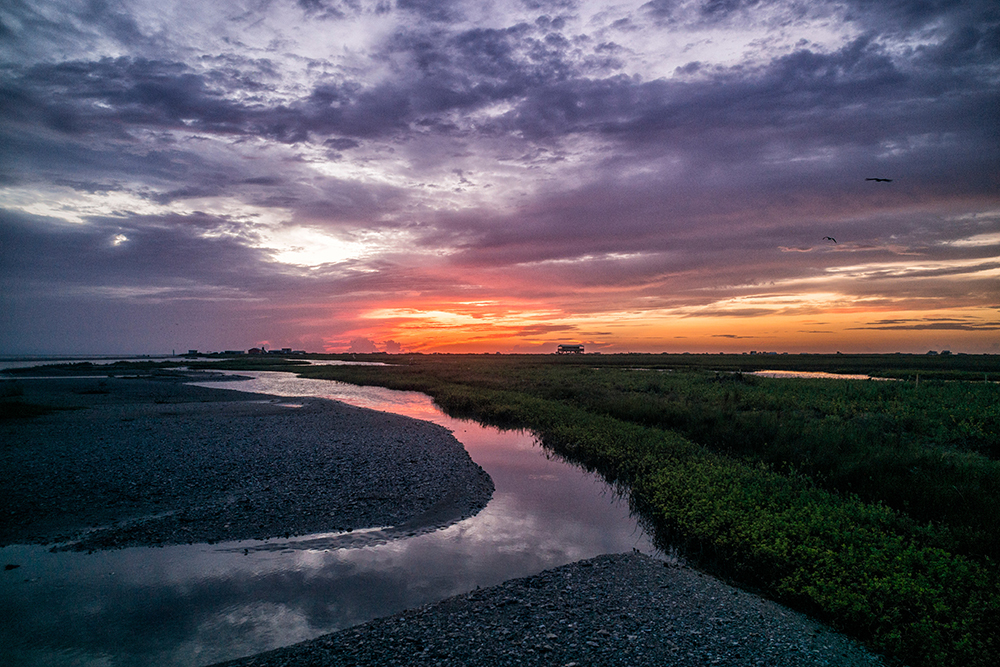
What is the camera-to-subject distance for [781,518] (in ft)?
39.1

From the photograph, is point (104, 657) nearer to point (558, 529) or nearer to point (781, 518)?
point (558, 529)

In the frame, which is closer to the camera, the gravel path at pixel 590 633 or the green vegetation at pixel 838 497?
the gravel path at pixel 590 633

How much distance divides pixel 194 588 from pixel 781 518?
13.4 meters

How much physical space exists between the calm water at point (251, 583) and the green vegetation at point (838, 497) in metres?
2.62

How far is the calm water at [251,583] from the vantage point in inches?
316

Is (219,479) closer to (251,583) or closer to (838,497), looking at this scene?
(251,583)

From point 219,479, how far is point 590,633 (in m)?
14.7

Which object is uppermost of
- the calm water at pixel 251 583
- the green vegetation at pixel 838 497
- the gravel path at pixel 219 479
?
the green vegetation at pixel 838 497

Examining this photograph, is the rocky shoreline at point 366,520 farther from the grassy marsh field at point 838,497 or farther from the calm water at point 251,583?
the grassy marsh field at point 838,497

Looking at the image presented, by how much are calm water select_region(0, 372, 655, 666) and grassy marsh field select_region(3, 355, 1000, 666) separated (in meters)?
2.52

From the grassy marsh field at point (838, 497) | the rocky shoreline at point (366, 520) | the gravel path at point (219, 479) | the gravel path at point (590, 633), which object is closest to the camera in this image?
the gravel path at point (590, 633)

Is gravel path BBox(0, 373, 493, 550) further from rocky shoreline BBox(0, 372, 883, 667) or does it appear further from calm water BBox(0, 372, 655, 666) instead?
calm water BBox(0, 372, 655, 666)

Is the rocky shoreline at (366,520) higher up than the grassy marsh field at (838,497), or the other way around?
the grassy marsh field at (838,497)

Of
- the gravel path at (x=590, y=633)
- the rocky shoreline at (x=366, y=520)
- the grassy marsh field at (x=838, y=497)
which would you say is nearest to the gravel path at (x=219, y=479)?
the rocky shoreline at (x=366, y=520)
